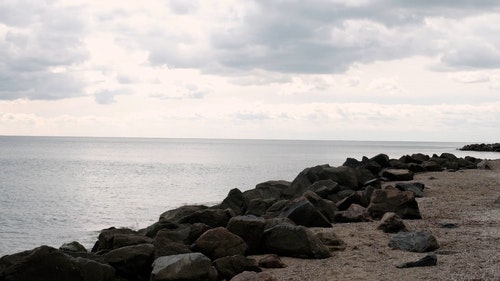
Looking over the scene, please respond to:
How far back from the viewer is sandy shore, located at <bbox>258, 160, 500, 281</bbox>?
32.5 feet

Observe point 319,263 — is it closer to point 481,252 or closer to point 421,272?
point 421,272

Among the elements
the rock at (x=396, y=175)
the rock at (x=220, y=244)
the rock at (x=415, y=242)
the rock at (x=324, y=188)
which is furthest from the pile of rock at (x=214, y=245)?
the rock at (x=396, y=175)

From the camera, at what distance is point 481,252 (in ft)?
36.9

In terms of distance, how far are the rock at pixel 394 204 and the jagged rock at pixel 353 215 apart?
31cm

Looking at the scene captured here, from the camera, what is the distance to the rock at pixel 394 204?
52.4 ft

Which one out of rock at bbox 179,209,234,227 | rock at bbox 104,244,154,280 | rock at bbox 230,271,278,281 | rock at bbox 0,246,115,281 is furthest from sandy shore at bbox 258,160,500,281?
rock at bbox 0,246,115,281

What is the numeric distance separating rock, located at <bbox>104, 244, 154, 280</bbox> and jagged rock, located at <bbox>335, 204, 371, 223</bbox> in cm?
662

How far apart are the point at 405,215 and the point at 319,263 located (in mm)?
5527

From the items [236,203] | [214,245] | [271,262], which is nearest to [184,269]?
[214,245]

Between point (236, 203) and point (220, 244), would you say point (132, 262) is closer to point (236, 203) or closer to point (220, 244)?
point (220, 244)

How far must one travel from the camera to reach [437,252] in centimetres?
1146

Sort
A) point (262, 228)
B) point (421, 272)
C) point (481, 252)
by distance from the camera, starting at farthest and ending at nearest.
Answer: point (262, 228) → point (481, 252) → point (421, 272)

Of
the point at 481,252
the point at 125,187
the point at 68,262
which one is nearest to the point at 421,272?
the point at 481,252

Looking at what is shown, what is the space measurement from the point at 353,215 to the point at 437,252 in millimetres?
4602
